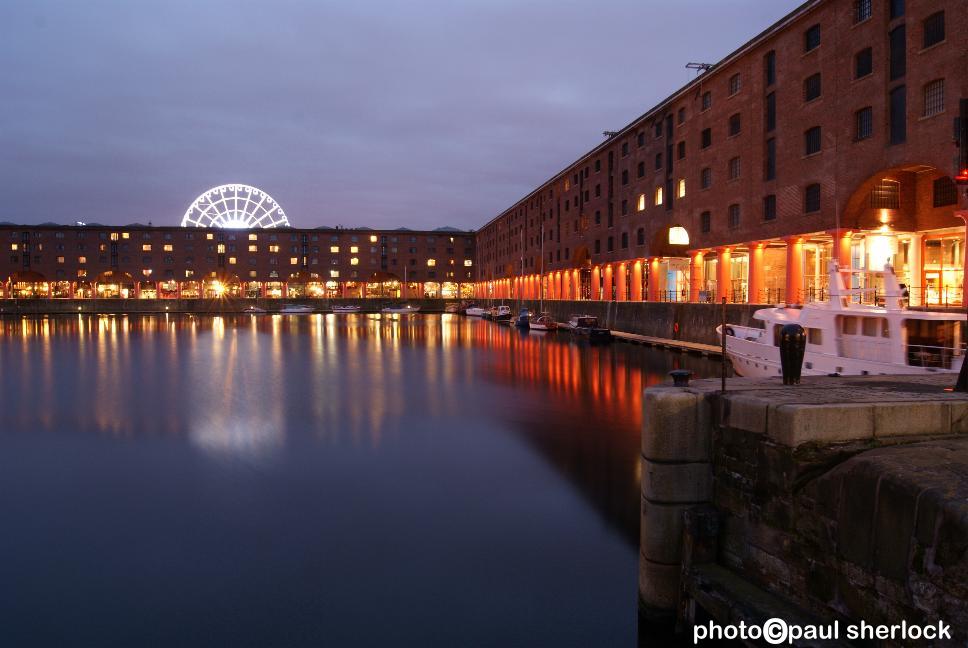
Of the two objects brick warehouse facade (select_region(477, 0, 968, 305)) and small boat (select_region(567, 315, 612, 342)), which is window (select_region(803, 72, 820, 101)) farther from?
small boat (select_region(567, 315, 612, 342))

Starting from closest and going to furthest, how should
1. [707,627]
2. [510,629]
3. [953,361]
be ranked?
[707,627] < [510,629] < [953,361]

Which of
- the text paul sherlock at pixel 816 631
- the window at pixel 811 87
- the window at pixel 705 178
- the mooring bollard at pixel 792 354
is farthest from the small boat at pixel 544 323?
the text paul sherlock at pixel 816 631

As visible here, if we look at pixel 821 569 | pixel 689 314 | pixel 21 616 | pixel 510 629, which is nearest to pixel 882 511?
pixel 821 569

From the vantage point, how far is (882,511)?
5.53 meters

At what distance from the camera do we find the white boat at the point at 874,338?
18.1 meters

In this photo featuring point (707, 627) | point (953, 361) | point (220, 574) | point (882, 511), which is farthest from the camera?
point (953, 361)

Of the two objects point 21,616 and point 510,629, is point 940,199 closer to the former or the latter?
point 510,629

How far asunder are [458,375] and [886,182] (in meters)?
23.0

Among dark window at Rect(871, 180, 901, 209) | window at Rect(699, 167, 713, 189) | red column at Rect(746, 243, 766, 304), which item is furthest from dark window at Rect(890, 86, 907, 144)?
window at Rect(699, 167, 713, 189)

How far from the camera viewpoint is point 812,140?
3481cm

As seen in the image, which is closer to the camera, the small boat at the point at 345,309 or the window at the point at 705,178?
the window at the point at 705,178

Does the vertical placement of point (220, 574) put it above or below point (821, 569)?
below

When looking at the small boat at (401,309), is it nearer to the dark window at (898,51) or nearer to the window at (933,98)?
the dark window at (898,51)
